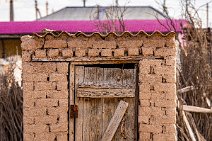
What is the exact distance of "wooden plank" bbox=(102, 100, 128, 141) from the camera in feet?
17.9

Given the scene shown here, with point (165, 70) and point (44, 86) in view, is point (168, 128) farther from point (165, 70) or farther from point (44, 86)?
point (44, 86)

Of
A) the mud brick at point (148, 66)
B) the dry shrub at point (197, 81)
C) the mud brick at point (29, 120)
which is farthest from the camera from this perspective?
the dry shrub at point (197, 81)

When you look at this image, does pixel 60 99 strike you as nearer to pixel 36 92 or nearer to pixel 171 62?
pixel 36 92

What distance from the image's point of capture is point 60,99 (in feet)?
17.9

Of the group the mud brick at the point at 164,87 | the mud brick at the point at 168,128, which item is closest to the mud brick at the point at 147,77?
the mud brick at the point at 164,87

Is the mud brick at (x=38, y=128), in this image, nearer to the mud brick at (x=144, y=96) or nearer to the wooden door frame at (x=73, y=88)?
the wooden door frame at (x=73, y=88)

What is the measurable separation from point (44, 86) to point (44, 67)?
0.25m

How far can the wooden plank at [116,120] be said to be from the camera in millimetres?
5457

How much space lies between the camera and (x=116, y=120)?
547 cm

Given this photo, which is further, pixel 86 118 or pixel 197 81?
pixel 197 81

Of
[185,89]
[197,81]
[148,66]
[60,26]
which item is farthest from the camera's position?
[60,26]

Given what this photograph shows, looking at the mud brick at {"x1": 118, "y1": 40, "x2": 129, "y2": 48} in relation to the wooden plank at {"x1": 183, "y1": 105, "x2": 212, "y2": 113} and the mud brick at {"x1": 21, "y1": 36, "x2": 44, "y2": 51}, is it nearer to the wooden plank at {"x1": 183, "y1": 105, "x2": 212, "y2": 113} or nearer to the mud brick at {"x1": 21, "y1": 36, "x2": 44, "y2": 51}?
the mud brick at {"x1": 21, "y1": 36, "x2": 44, "y2": 51}

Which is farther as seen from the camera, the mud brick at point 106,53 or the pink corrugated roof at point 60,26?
the pink corrugated roof at point 60,26

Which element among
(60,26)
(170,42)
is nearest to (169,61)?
(170,42)
